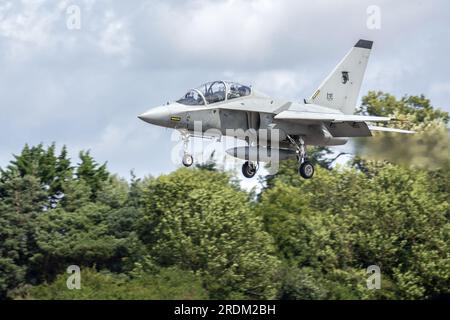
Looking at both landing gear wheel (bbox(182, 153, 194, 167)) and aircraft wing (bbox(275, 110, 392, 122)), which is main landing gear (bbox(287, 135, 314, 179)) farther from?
landing gear wheel (bbox(182, 153, 194, 167))

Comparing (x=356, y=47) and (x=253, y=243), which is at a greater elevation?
(x=356, y=47)

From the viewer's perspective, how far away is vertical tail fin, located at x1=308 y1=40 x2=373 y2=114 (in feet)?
119

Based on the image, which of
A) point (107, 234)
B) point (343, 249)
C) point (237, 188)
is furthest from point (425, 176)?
point (107, 234)

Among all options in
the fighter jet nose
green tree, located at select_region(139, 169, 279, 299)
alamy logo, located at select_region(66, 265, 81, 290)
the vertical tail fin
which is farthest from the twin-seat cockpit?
green tree, located at select_region(139, 169, 279, 299)

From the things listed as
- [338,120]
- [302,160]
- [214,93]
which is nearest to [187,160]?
[214,93]

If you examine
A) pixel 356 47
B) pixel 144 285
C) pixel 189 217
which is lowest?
pixel 144 285

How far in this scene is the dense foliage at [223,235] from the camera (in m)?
48.0

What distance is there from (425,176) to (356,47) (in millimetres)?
18616

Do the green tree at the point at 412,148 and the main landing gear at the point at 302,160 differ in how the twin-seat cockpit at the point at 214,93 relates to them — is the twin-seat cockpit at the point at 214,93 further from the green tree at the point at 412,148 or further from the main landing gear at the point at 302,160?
the green tree at the point at 412,148

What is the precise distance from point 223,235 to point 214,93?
1768 centimetres

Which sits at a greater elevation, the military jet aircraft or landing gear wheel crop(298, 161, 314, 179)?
the military jet aircraft

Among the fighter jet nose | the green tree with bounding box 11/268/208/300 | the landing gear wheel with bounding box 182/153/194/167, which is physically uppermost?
the fighter jet nose

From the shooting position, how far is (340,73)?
36.7 meters

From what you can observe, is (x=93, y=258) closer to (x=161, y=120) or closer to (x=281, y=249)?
(x=281, y=249)
